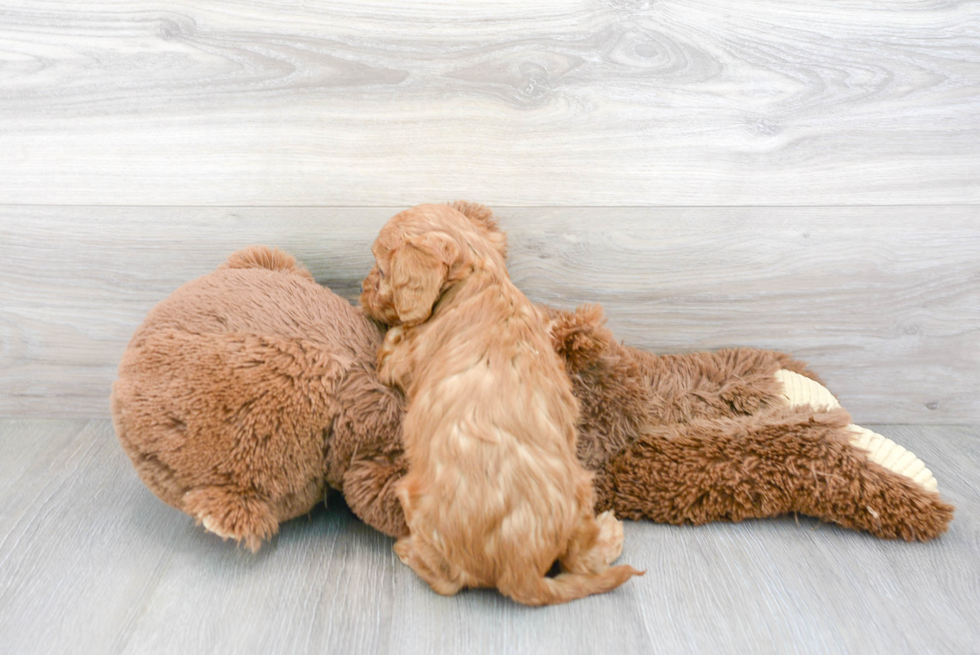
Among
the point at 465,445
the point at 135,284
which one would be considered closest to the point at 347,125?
the point at 135,284

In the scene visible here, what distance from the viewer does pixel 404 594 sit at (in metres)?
0.96

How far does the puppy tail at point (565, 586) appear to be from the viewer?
2.96 ft

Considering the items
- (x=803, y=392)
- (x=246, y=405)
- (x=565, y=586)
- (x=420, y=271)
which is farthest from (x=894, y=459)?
(x=246, y=405)

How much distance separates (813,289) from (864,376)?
0.23 metres

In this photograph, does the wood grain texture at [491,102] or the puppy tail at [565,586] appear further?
the wood grain texture at [491,102]

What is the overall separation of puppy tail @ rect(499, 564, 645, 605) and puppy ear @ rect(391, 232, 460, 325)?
1.29 feet

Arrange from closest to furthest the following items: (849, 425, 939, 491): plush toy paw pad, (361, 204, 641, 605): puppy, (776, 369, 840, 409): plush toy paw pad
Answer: (361, 204, 641, 605): puppy < (849, 425, 939, 491): plush toy paw pad < (776, 369, 840, 409): plush toy paw pad

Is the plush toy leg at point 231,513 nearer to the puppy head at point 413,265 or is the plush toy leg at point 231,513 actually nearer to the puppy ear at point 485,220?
the puppy head at point 413,265

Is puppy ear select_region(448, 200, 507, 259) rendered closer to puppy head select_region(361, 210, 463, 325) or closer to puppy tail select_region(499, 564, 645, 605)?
puppy head select_region(361, 210, 463, 325)

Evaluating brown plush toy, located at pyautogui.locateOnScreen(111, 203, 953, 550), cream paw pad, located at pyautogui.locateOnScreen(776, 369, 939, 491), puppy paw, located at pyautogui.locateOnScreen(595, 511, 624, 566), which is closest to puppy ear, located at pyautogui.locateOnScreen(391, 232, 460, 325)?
brown plush toy, located at pyautogui.locateOnScreen(111, 203, 953, 550)

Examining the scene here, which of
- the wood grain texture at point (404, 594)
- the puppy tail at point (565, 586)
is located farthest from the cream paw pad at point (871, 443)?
the puppy tail at point (565, 586)

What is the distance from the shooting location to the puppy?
34.8 inches

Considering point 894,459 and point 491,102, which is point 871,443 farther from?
point 491,102

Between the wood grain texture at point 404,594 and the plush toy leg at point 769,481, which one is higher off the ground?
the plush toy leg at point 769,481
